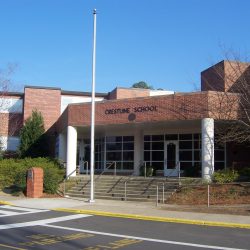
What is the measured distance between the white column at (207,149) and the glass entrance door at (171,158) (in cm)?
606

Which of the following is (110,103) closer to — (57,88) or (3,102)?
(57,88)

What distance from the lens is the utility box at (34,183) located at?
24.4 meters

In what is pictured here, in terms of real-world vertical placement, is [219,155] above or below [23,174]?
above

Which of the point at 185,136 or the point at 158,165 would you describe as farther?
the point at 158,165

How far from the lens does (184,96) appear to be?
2691cm

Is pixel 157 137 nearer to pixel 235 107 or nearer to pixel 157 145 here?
pixel 157 145

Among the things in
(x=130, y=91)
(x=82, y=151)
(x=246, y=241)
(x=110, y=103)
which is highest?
(x=130, y=91)

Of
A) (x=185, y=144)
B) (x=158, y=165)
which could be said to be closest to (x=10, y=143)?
(x=158, y=165)

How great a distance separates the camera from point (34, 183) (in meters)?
24.5

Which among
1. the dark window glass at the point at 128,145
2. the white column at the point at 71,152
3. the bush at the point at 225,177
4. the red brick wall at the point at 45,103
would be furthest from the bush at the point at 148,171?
the red brick wall at the point at 45,103

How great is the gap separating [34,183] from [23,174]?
1632 millimetres

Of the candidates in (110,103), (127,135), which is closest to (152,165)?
(127,135)

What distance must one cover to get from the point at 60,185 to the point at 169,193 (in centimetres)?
757

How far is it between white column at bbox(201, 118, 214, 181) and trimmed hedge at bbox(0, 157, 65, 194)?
8275 millimetres
